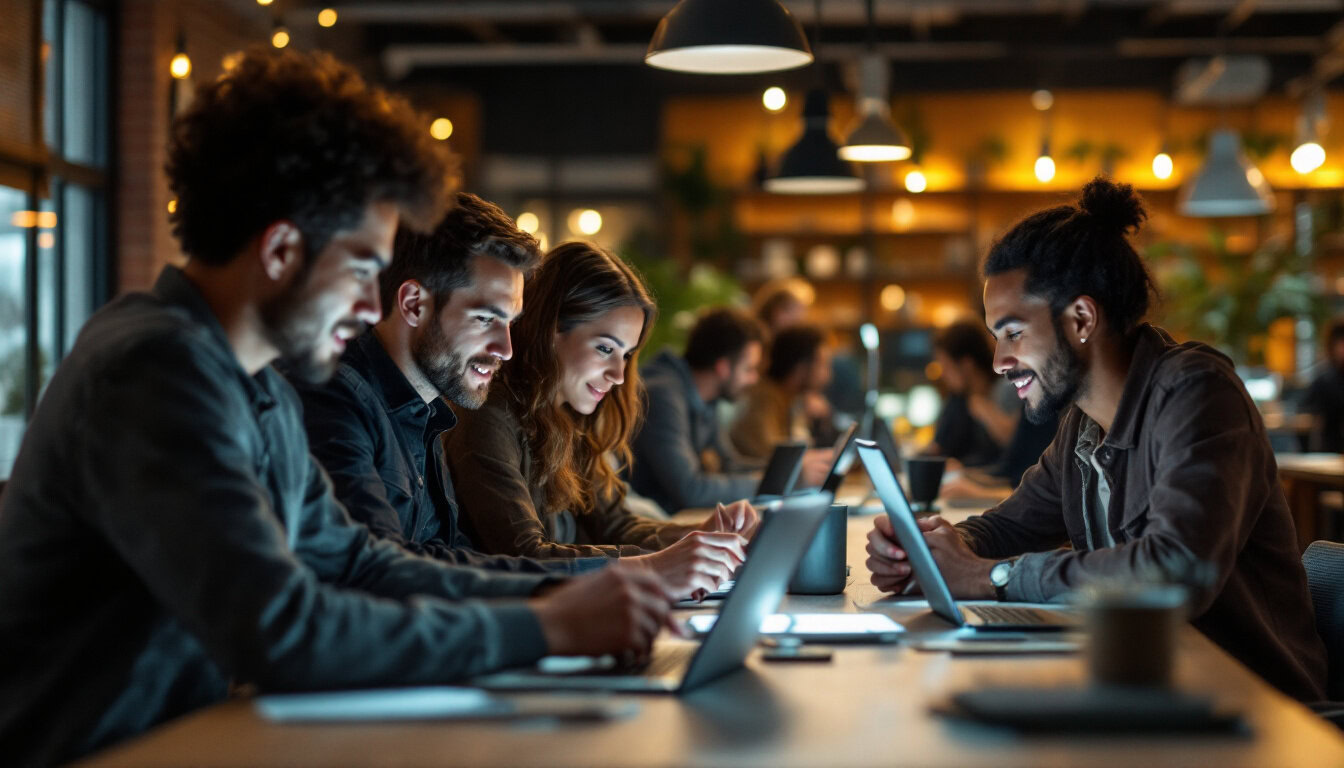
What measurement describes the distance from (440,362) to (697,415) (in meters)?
2.70

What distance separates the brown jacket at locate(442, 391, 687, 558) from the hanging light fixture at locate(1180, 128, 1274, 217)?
577cm

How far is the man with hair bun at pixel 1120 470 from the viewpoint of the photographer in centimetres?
194

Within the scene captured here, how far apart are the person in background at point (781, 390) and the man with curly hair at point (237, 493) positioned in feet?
Result: 14.7

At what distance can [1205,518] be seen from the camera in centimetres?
190

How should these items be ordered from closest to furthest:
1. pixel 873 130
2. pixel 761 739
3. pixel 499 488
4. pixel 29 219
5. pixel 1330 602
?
pixel 761 739, pixel 1330 602, pixel 499 488, pixel 873 130, pixel 29 219

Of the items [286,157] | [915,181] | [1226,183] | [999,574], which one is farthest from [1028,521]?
[915,181]

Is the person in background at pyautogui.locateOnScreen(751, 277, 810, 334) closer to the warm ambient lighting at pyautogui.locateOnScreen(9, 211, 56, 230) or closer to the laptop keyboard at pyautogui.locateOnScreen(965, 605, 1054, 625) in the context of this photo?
the warm ambient lighting at pyautogui.locateOnScreen(9, 211, 56, 230)

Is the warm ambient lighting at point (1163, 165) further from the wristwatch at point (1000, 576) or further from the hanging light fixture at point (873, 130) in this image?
the wristwatch at point (1000, 576)

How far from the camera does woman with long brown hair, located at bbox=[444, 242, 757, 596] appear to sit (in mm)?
2633

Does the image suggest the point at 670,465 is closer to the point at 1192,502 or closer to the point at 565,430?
the point at 565,430

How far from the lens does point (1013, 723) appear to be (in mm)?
1200

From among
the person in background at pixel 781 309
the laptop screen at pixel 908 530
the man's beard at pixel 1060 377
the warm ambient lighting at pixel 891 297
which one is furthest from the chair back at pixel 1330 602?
the warm ambient lighting at pixel 891 297

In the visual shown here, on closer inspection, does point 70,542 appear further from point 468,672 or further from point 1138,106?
point 1138,106

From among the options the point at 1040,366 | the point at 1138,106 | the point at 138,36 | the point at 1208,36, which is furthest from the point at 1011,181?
the point at 1040,366
